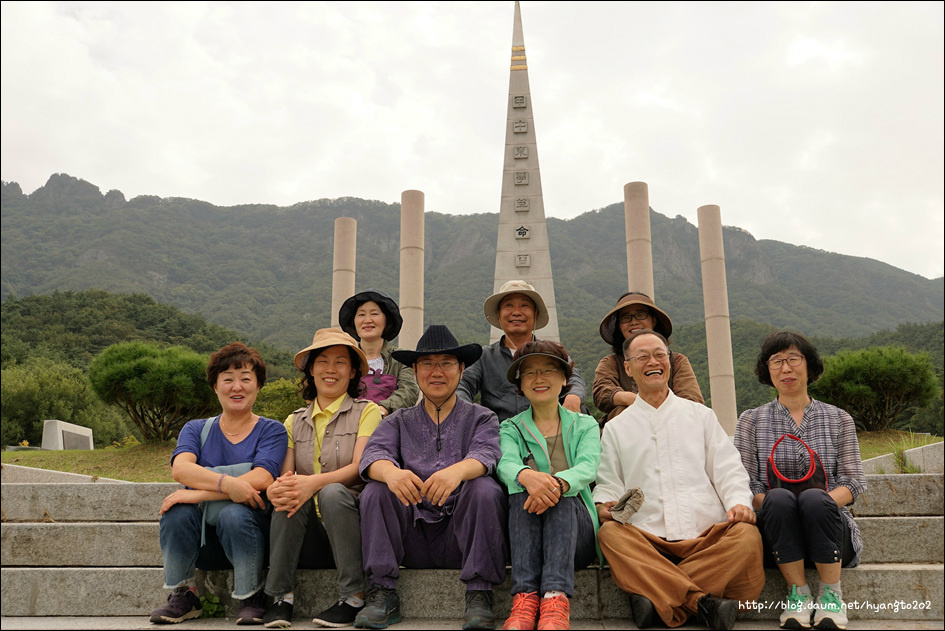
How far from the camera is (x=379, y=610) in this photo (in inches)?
113

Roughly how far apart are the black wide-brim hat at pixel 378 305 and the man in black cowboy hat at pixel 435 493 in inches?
42.0

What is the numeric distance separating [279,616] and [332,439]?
2.91ft

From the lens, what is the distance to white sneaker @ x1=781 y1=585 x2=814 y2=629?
9.14 feet

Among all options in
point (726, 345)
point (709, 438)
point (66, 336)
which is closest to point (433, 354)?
point (709, 438)

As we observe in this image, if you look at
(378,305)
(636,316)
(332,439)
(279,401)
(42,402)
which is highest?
(42,402)

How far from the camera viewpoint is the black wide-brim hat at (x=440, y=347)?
3377 millimetres

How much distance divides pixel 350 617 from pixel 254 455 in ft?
3.15

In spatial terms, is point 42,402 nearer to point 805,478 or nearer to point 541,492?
point 541,492

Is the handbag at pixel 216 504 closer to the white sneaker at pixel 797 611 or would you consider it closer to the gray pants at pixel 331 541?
the gray pants at pixel 331 541

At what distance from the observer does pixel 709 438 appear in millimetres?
3254

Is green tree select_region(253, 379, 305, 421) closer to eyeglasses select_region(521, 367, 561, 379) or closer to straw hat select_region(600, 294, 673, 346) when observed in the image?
straw hat select_region(600, 294, 673, 346)

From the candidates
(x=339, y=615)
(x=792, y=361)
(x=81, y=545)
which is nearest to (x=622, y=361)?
(x=792, y=361)

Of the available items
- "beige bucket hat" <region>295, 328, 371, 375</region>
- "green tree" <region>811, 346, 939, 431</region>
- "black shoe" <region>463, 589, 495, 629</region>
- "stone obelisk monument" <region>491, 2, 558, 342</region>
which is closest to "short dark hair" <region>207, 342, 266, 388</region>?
"beige bucket hat" <region>295, 328, 371, 375</region>

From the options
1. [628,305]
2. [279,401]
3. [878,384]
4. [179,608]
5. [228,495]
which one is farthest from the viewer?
[279,401]
